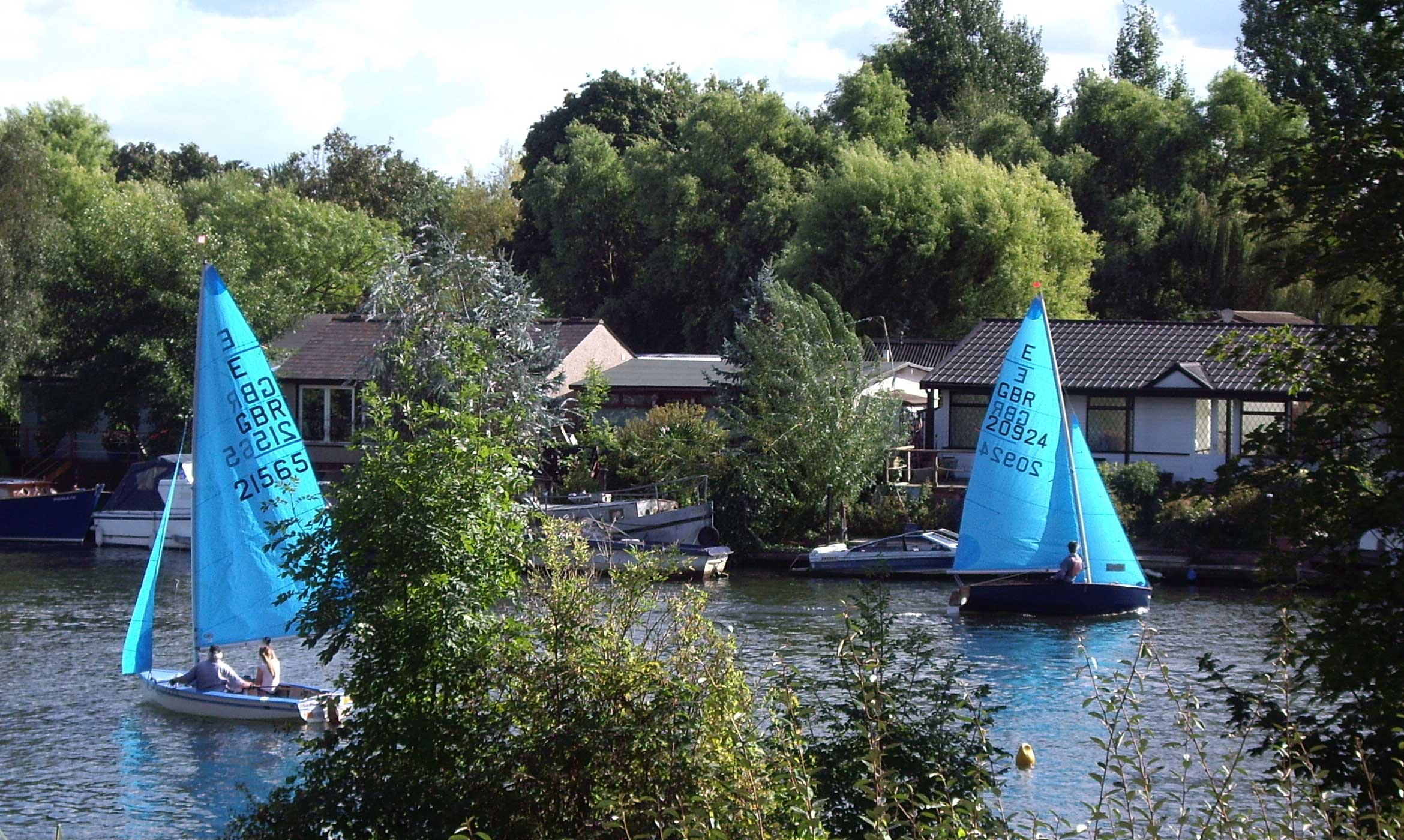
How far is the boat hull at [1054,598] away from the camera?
30.3 metres

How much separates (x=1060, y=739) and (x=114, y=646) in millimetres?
17185

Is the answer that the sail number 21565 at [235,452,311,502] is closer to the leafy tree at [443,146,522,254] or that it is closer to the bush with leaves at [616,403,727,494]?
the bush with leaves at [616,403,727,494]

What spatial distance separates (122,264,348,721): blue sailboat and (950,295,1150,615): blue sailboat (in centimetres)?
1474

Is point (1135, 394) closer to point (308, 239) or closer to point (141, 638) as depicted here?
point (141, 638)

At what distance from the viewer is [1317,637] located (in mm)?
8883

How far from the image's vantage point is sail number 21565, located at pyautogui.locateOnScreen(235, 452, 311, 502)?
21.3 meters

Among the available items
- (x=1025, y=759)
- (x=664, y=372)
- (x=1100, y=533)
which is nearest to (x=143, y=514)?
(x=664, y=372)

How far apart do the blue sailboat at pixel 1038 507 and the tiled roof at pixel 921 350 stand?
21.9 meters

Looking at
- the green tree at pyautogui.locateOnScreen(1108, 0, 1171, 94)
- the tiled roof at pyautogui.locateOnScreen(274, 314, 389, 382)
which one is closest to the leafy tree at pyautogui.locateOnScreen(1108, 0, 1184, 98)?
the green tree at pyautogui.locateOnScreen(1108, 0, 1171, 94)

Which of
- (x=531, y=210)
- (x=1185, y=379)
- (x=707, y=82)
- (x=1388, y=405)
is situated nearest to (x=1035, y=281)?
(x=1185, y=379)

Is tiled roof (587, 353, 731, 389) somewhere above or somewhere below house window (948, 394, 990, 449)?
above

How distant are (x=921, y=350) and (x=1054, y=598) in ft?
79.9

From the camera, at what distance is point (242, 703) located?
21.5m

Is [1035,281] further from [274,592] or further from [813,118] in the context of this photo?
[274,592]
